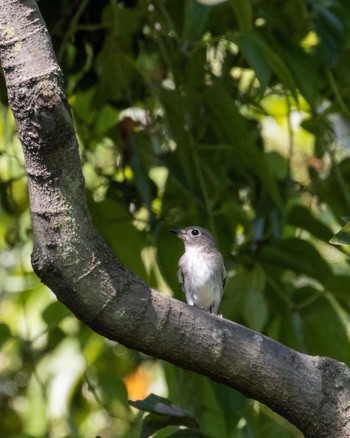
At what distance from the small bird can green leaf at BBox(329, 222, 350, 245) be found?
1686mm

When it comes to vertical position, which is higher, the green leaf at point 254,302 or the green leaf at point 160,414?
the green leaf at point 160,414

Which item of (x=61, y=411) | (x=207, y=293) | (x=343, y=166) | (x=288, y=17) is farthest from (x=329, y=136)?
(x=61, y=411)

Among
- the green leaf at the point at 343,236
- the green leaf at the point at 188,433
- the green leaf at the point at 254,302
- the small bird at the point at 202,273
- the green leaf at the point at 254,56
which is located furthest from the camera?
the small bird at the point at 202,273

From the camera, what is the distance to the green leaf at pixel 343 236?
6.08 feet

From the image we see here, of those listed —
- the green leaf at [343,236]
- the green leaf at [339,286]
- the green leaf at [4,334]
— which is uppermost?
the green leaf at [343,236]

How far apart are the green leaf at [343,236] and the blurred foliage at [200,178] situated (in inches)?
38.6

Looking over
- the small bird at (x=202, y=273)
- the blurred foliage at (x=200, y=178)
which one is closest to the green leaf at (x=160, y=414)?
the blurred foliage at (x=200, y=178)

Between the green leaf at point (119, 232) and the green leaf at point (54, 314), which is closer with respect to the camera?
the green leaf at point (119, 232)

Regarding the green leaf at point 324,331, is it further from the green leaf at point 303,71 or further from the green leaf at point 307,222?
the green leaf at point 303,71

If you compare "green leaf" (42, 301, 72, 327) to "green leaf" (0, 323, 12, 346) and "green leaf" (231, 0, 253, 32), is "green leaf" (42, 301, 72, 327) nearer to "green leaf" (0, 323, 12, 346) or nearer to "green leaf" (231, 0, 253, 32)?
"green leaf" (0, 323, 12, 346)

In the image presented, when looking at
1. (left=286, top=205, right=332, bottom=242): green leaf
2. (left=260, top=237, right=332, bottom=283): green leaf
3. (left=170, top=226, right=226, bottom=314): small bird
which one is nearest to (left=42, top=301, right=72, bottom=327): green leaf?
(left=170, top=226, right=226, bottom=314): small bird

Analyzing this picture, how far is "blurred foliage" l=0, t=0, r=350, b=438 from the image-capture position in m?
3.10

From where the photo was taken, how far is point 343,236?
1.88 meters

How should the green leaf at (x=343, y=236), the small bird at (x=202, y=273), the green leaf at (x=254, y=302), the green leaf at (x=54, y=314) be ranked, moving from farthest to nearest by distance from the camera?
1. the small bird at (x=202, y=273)
2. the green leaf at (x=54, y=314)
3. the green leaf at (x=254, y=302)
4. the green leaf at (x=343, y=236)
